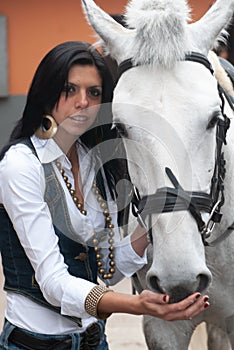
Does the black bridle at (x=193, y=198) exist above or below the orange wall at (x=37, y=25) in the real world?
above

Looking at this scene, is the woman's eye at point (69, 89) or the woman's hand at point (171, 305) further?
the woman's eye at point (69, 89)

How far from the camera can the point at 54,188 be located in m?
2.43

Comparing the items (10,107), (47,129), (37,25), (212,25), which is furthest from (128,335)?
(37,25)

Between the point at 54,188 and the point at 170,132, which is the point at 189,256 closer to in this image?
the point at 170,132

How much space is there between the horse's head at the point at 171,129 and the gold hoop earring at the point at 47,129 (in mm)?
266

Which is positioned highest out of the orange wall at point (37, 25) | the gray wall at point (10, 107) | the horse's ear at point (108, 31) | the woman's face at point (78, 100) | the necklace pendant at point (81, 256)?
the horse's ear at point (108, 31)

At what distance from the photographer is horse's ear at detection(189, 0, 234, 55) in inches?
94.1

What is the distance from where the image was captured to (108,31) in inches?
95.7

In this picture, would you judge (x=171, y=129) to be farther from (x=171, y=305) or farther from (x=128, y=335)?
(x=128, y=335)

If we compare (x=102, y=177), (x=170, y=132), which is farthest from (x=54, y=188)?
(x=170, y=132)

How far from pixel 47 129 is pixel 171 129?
0.51 meters

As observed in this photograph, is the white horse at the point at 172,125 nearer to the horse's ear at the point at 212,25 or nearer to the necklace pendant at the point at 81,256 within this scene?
the horse's ear at the point at 212,25

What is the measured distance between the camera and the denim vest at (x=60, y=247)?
7.96 ft

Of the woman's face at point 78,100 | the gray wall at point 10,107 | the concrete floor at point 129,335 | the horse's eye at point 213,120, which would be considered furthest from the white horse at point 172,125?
the gray wall at point 10,107
